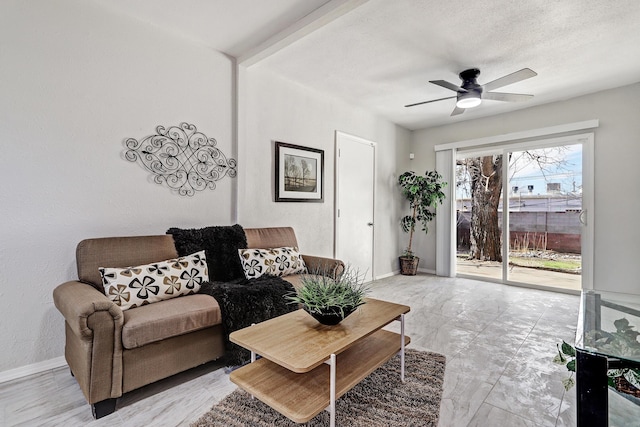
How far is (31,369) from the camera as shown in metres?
2.00

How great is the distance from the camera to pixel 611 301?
1611mm

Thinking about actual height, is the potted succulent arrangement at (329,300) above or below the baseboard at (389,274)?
above

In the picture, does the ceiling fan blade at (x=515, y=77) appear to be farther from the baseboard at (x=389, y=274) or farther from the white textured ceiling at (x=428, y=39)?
the baseboard at (x=389, y=274)

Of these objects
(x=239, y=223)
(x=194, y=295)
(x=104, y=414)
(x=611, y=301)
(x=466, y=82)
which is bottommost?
(x=104, y=414)

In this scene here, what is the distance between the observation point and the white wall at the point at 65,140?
6.43 feet

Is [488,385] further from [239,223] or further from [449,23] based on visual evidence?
[449,23]

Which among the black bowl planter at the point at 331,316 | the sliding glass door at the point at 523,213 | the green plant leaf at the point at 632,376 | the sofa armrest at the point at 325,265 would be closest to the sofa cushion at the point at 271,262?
the sofa armrest at the point at 325,265

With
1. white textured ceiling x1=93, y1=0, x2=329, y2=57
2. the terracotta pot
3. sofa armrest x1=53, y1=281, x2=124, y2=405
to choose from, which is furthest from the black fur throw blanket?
the terracotta pot

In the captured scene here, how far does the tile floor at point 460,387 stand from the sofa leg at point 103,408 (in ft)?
0.09

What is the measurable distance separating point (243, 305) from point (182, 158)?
150cm

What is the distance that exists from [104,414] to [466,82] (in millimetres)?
4012

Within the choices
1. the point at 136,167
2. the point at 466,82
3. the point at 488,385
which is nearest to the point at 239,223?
the point at 136,167

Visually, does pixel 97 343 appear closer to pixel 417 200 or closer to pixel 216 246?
pixel 216 246

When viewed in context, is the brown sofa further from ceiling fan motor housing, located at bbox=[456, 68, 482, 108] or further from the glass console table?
ceiling fan motor housing, located at bbox=[456, 68, 482, 108]
